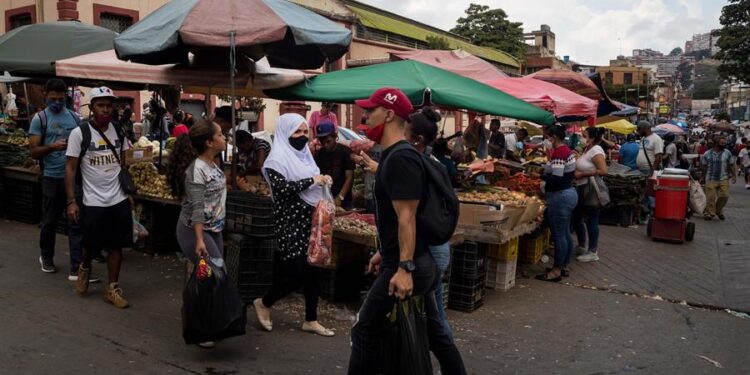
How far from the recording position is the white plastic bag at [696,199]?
39.0 ft

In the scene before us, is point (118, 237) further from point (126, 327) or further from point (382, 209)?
point (382, 209)

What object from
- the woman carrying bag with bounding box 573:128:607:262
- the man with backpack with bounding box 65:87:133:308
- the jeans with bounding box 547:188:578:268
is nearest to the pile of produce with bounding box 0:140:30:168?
the man with backpack with bounding box 65:87:133:308

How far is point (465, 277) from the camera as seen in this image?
20.6ft

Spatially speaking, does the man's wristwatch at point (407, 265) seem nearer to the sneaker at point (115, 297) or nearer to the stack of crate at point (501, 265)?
the sneaker at point (115, 297)

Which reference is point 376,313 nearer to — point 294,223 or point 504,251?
point 294,223

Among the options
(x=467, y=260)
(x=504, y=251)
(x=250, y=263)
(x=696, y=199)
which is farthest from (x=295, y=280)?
(x=696, y=199)

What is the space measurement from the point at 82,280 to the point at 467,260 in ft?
12.5

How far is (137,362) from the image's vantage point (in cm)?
456

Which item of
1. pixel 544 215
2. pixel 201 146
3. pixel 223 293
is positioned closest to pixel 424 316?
pixel 223 293

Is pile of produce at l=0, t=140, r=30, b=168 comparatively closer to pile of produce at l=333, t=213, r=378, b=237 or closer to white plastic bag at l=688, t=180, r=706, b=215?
pile of produce at l=333, t=213, r=378, b=237

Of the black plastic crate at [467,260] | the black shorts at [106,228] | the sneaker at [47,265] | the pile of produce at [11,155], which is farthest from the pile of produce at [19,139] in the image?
the black plastic crate at [467,260]

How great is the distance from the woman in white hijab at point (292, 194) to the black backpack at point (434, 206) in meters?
1.74

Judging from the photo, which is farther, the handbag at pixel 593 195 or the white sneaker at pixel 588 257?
the white sneaker at pixel 588 257

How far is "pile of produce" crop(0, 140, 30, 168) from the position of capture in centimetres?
933
